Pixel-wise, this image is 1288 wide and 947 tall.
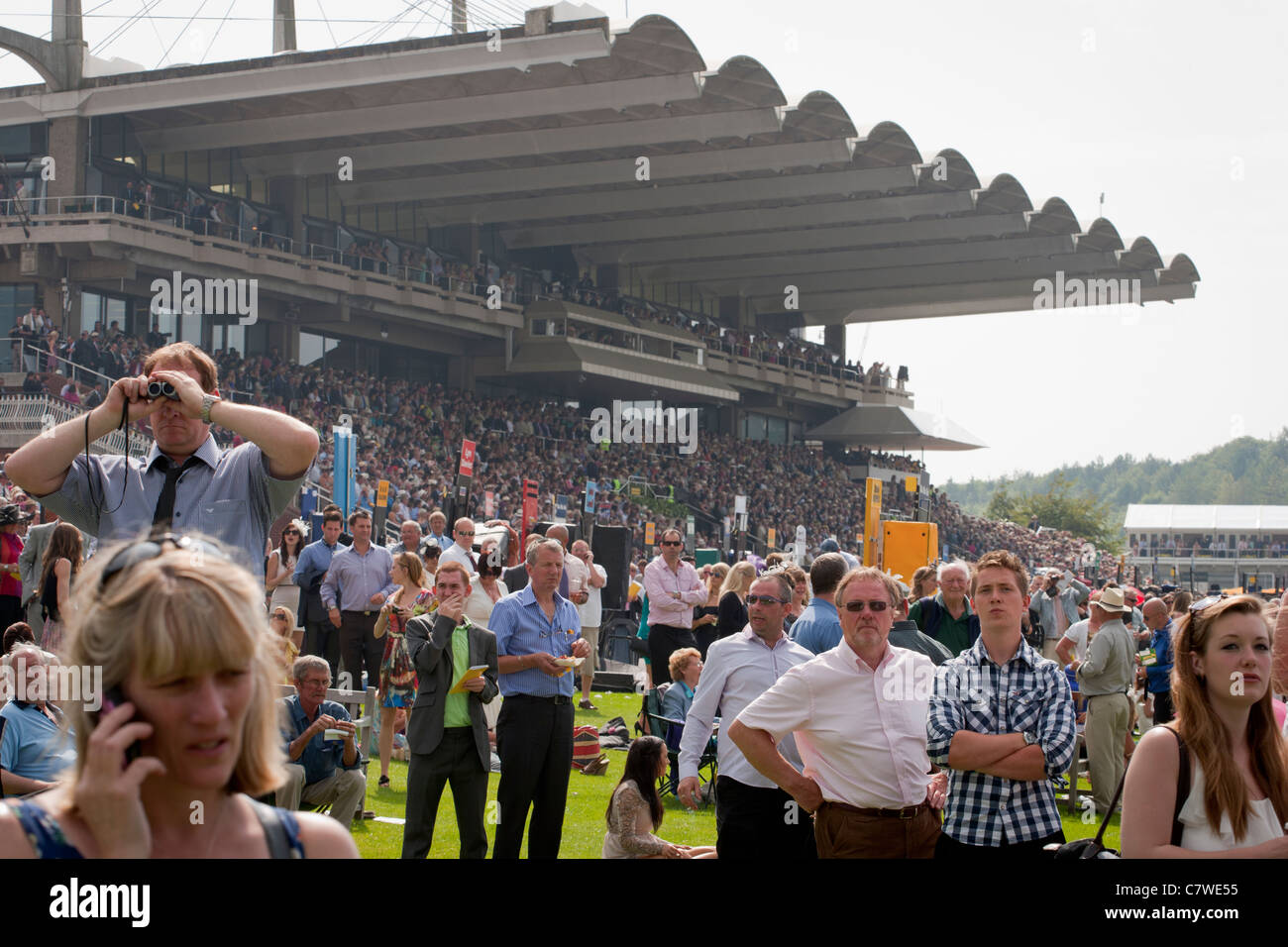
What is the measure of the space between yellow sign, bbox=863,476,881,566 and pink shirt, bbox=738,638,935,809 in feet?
56.6

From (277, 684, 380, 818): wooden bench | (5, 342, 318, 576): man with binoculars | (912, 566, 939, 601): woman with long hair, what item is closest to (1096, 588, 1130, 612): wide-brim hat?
(912, 566, 939, 601): woman with long hair

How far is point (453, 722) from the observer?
798 cm

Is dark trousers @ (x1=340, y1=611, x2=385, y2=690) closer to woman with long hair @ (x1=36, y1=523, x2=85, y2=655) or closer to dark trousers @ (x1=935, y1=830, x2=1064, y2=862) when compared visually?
woman with long hair @ (x1=36, y1=523, x2=85, y2=655)

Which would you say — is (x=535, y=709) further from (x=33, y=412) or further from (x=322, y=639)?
(x=33, y=412)

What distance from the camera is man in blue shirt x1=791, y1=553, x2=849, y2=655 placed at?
7.88m

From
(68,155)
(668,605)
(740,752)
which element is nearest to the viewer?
(740,752)

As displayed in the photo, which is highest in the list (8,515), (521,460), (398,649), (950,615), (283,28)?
(283,28)

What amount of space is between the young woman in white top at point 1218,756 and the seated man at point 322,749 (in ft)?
17.5

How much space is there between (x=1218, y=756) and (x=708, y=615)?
11271mm

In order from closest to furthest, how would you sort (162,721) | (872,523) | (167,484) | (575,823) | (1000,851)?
(162,721), (167,484), (1000,851), (575,823), (872,523)

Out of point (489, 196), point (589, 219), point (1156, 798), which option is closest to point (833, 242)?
point (589, 219)

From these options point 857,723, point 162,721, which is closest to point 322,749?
point 857,723

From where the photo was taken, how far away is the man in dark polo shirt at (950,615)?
378 inches
